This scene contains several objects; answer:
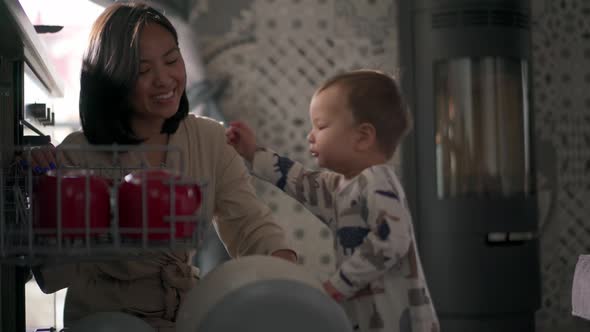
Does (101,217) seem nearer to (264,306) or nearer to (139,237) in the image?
(139,237)

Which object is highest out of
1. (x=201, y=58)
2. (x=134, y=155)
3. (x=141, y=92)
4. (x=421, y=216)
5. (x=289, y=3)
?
(x=289, y=3)

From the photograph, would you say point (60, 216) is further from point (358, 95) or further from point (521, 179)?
point (521, 179)

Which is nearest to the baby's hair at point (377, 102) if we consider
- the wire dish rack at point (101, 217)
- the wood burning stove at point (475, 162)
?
the wire dish rack at point (101, 217)

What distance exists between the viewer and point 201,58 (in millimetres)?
3412

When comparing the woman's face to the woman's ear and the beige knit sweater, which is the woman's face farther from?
the woman's ear

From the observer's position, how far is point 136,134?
5.71ft

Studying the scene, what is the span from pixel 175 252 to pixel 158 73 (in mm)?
362

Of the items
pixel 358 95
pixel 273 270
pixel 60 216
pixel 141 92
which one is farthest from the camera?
pixel 358 95

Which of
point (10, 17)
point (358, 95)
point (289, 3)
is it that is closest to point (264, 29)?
point (289, 3)

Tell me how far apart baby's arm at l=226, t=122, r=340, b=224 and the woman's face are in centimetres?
22

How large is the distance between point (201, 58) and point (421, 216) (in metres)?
1.11

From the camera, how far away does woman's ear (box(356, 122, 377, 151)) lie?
1814mm

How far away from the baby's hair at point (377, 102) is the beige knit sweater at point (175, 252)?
283 millimetres

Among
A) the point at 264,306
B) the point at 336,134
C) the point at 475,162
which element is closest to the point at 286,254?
the point at 336,134
